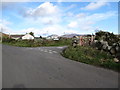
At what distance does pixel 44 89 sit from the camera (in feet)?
16.8

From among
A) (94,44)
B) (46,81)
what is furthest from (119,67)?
(94,44)

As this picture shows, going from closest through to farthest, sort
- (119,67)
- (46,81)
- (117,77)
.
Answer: (46,81) < (117,77) < (119,67)

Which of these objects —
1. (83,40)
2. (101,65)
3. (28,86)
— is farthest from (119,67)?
(83,40)

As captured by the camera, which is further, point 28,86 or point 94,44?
point 94,44

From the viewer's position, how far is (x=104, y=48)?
13.2 m

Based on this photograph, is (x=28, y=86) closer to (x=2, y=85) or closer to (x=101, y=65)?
(x=2, y=85)

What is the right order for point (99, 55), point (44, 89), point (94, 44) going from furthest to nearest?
1. point (94, 44)
2. point (99, 55)
3. point (44, 89)

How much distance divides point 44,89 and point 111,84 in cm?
253

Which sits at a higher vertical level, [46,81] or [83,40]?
[83,40]

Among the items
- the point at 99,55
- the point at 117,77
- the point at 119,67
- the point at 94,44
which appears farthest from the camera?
the point at 94,44

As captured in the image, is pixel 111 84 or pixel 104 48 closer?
pixel 111 84

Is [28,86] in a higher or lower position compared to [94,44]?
lower

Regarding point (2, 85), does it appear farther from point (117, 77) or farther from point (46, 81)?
point (117, 77)

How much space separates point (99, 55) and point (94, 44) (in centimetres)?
406
